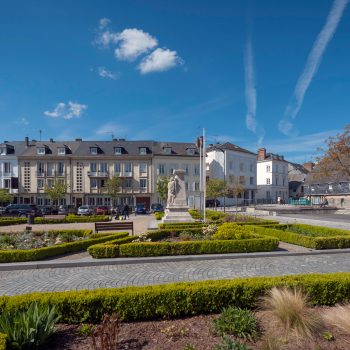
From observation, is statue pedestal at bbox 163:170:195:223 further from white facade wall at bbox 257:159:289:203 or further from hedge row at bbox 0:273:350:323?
white facade wall at bbox 257:159:289:203

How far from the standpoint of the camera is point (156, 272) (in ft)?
28.4

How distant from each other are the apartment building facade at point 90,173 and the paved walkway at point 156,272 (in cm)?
4063

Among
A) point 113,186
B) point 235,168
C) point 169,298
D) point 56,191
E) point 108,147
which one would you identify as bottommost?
point 169,298

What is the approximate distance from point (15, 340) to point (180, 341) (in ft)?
7.37

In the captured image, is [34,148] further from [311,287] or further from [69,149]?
[311,287]

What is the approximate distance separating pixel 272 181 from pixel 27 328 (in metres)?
68.6

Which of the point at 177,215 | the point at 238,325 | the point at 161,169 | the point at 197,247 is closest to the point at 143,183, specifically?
the point at 161,169

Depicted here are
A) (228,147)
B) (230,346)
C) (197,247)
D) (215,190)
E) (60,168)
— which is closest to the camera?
(230,346)

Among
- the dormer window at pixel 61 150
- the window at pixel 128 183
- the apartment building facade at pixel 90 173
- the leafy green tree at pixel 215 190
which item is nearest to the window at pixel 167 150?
the apartment building facade at pixel 90 173

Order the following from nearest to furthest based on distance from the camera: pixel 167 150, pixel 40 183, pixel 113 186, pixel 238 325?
pixel 238 325 → pixel 113 186 → pixel 40 183 → pixel 167 150

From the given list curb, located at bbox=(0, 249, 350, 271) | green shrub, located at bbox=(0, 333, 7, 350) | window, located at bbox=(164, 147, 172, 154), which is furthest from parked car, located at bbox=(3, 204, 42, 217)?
green shrub, located at bbox=(0, 333, 7, 350)

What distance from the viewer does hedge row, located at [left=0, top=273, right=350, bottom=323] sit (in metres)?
5.01

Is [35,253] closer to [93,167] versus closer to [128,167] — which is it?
[128,167]

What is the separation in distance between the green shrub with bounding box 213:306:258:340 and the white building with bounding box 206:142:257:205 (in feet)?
173
